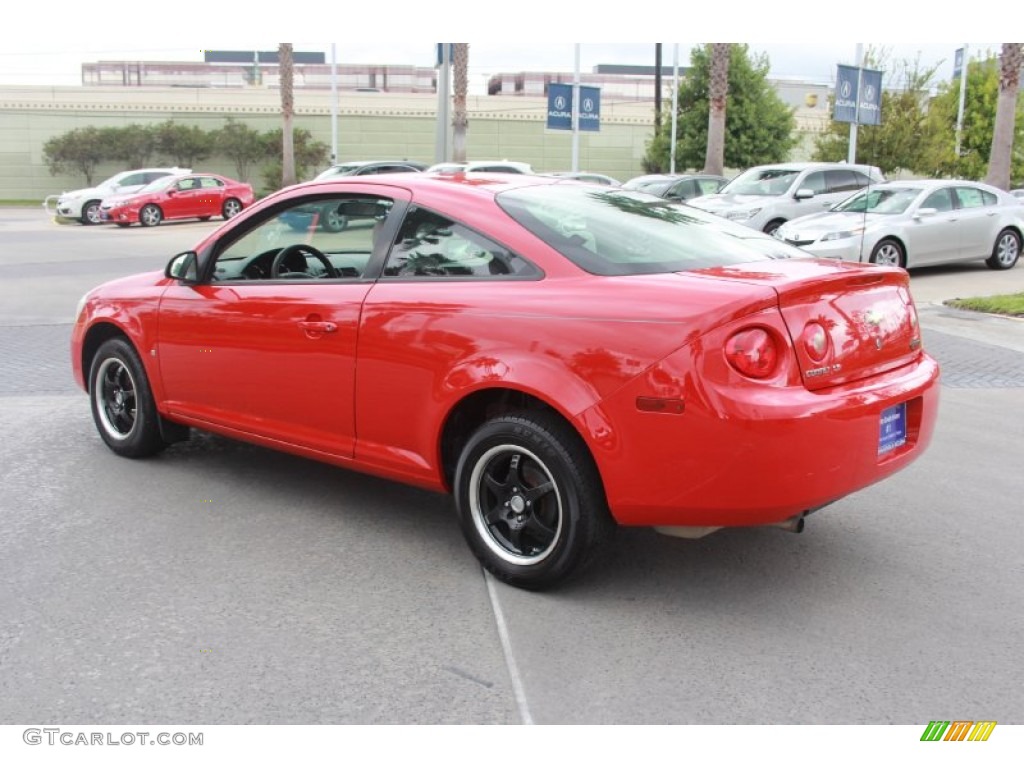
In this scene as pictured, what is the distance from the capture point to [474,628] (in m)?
3.75

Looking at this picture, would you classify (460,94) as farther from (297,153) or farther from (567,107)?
(297,153)

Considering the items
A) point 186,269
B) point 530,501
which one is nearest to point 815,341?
point 530,501

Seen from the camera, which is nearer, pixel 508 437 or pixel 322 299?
pixel 508 437

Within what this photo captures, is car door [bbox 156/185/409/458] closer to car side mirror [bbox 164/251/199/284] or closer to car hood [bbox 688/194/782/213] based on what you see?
car side mirror [bbox 164/251/199/284]

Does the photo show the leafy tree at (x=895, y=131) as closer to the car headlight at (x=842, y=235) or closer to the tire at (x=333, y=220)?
the car headlight at (x=842, y=235)

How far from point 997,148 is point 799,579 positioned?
20.4m

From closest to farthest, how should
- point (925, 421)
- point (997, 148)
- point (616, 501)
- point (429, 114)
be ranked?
1. point (616, 501)
2. point (925, 421)
3. point (997, 148)
4. point (429, 114)

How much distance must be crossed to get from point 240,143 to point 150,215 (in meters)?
22.6

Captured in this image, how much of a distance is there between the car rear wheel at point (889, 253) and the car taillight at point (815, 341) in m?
11.9

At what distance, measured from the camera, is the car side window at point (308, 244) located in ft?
15.6

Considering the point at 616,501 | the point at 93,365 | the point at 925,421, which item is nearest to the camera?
the point at 616,501

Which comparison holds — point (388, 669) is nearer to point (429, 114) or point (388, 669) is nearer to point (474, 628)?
point (474, 628)

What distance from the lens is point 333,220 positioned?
499 centimetres

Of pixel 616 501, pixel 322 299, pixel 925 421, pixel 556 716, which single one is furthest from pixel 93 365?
pixel 925 421
